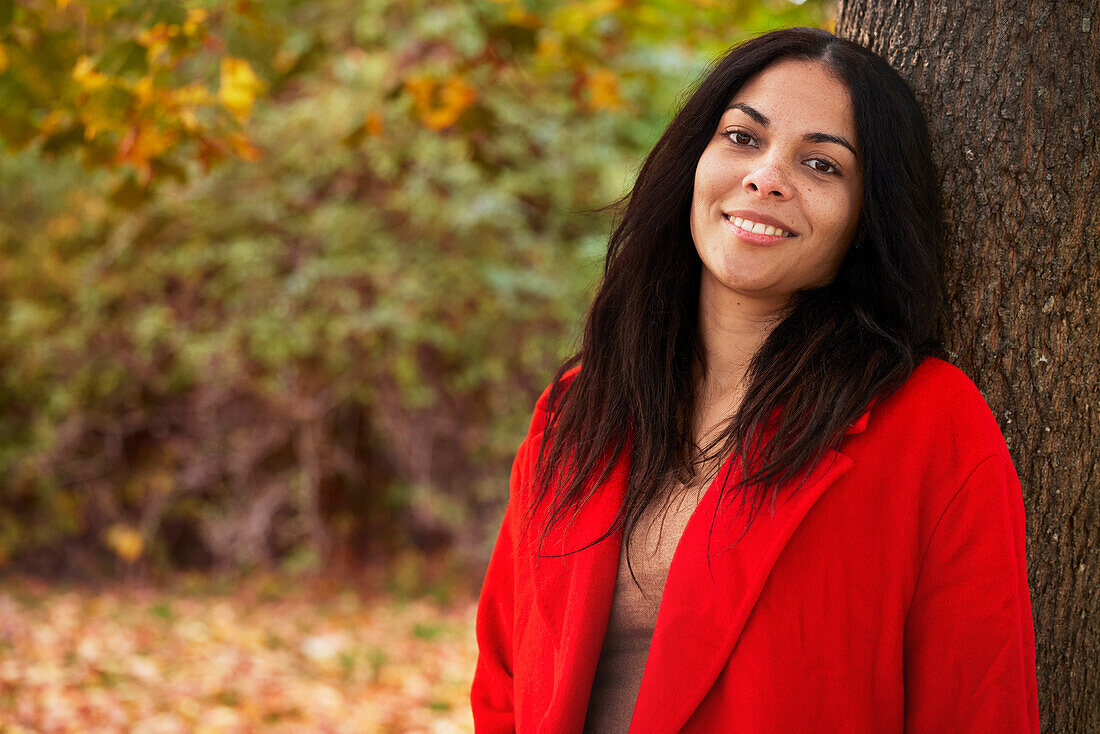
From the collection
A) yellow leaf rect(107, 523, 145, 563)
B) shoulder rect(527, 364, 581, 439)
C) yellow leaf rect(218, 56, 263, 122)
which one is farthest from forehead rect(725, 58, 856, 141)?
yellow leaf rect(107, 523, 145, 563)

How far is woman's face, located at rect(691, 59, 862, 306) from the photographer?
62.7 inches

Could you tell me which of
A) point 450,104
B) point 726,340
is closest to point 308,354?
point 450,104

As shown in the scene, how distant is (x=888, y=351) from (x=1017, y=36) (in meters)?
0.68

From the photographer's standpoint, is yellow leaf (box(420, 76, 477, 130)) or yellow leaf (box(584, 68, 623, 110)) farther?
yellow leaf (box(584, 68, 623, 110))

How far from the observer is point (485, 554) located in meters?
7.72

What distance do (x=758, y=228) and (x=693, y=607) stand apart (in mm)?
670

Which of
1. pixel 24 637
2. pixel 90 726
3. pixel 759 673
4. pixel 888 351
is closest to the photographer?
pixel 759 673

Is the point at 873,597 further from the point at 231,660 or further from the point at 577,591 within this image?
the point at 231,660

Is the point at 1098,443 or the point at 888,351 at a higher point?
the point at 888,351

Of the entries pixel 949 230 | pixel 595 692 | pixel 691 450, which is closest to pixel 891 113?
pixel 949 230

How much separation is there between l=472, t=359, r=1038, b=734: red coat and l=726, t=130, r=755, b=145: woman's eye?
519 millimetres

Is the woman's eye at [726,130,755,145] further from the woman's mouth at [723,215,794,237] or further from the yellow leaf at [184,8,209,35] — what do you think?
the yellow leaf at [184,8,209,35]

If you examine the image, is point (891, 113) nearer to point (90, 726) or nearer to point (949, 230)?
point (949, 230)

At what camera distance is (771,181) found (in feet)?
5.18
